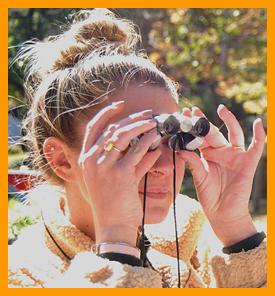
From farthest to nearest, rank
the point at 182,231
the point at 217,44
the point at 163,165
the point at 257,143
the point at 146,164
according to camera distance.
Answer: the point at 217,44 < the point at 182,231 < the point at 257,143 < the point at 163,165 < the point at 146,164

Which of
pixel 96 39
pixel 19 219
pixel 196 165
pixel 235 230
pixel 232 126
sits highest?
pixel 96 39

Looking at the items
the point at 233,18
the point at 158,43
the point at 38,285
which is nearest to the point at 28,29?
the point at 38,285

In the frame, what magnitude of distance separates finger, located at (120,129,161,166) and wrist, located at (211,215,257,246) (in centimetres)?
55

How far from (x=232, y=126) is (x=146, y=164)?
525mm

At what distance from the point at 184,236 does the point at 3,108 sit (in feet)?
2.82

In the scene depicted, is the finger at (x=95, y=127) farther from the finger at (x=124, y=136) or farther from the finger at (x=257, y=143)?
the finger at (x=257, y=143)

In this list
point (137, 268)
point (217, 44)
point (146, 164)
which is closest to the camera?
point (137, 268)

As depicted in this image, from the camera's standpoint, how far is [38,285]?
1.91m

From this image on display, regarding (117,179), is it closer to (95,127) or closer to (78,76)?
(95,127)

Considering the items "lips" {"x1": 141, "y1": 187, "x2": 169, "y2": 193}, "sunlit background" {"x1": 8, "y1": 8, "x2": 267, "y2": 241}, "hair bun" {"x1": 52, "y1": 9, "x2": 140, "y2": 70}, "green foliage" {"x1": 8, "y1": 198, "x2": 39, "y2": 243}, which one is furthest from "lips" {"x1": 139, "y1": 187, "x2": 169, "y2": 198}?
"sunlit background" {"x1": 8, "y1": 8, "x2": 267, "y2": 241}

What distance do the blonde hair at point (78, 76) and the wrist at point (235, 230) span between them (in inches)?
20.6

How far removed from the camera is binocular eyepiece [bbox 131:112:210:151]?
1.81m

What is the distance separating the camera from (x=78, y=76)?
6.88ft

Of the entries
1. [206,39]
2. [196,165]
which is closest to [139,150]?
[196,165]
